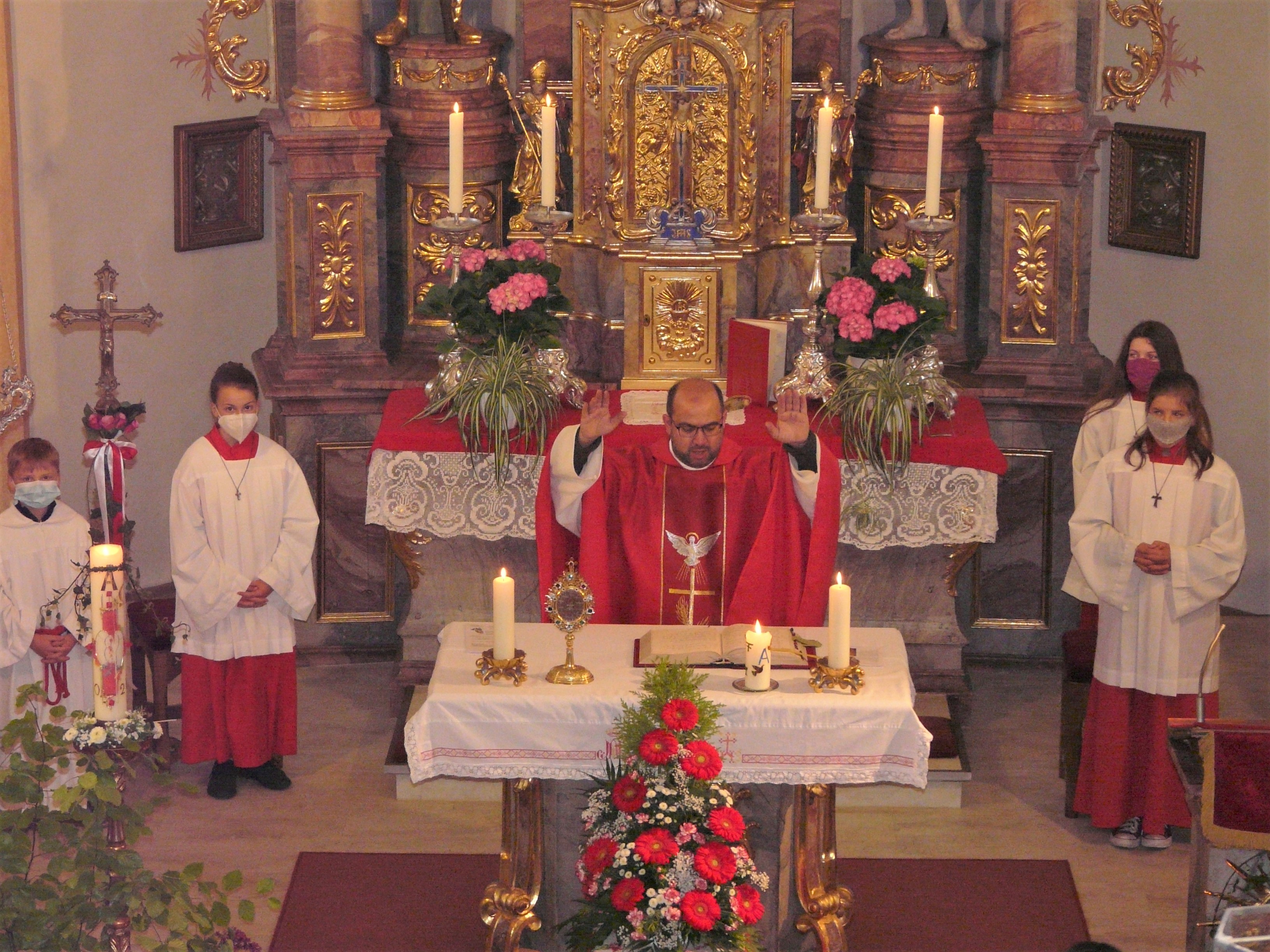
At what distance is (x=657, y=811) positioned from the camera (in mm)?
5527

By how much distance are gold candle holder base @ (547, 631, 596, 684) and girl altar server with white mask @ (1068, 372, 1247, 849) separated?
8.75 ft

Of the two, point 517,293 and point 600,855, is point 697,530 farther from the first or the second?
point 600,855

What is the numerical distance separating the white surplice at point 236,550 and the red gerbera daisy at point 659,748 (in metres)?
3.05

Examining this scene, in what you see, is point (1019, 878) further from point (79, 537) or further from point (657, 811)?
point (79, 537)

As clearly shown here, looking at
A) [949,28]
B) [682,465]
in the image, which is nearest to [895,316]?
[682,465]

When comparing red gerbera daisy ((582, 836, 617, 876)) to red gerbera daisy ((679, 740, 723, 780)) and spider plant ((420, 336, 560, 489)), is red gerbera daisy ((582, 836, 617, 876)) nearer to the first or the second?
red gerbera daisy ((679, 740, 723, 780))

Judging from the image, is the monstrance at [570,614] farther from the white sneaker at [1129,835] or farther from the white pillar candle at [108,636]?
the white sneaker at [1129,835]

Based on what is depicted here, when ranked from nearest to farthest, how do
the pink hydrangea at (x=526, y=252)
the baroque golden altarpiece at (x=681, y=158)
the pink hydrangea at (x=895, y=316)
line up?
the pink hydrangea at (x=895, y=316) → the pink hydrangea at (x=526, y=252) → the baroque golden altarpiece at (x=681, y=158)

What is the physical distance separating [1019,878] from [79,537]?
13.5 ft

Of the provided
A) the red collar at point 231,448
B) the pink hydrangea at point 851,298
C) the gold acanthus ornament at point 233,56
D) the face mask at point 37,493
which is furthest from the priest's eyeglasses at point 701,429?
the gold acanthus ornament at point 233,56

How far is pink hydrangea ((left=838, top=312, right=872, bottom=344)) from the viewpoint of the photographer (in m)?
8.28

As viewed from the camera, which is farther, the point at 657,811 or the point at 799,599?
the point at 799,599

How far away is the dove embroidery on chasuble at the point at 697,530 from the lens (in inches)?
291

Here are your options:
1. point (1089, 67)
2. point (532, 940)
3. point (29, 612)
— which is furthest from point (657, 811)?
point (1089, 67)
